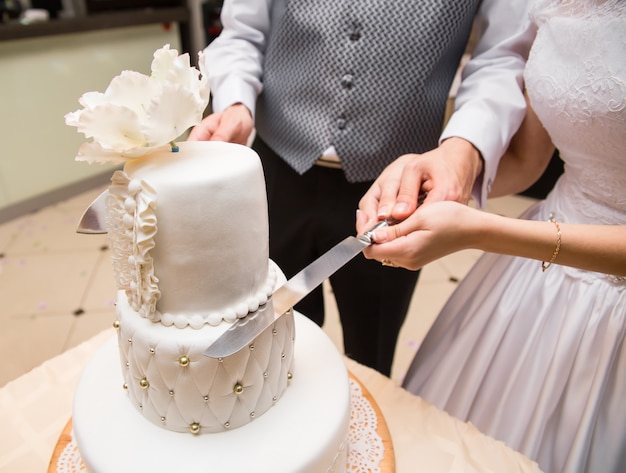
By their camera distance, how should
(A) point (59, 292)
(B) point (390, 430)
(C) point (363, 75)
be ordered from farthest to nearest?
1. (A) point (59, 292)
2. (C) point (363, 75)
3. (B) point (390, 430)

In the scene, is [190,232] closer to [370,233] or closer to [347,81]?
[370,233]

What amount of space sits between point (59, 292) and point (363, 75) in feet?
7.22

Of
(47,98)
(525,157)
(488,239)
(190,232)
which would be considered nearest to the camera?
(190,232)

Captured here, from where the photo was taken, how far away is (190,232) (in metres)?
0.67

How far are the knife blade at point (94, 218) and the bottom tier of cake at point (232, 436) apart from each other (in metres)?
0.32

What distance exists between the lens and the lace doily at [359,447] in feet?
3.01

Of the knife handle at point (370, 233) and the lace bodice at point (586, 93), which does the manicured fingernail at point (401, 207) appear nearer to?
the knife handle at point (370, 233)

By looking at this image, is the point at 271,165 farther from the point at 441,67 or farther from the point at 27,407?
the point at 27,407

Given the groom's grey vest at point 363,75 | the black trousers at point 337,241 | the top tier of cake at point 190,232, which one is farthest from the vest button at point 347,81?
the top tier of cake at point 190,232

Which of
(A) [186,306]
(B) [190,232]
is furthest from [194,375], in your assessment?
(B) [190,232]

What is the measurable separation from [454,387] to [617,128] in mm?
709

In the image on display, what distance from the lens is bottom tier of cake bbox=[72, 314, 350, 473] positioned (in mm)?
729

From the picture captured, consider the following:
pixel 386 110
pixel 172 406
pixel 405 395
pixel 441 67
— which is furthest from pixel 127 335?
pixel 441 67

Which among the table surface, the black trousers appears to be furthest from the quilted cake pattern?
the black trousers
